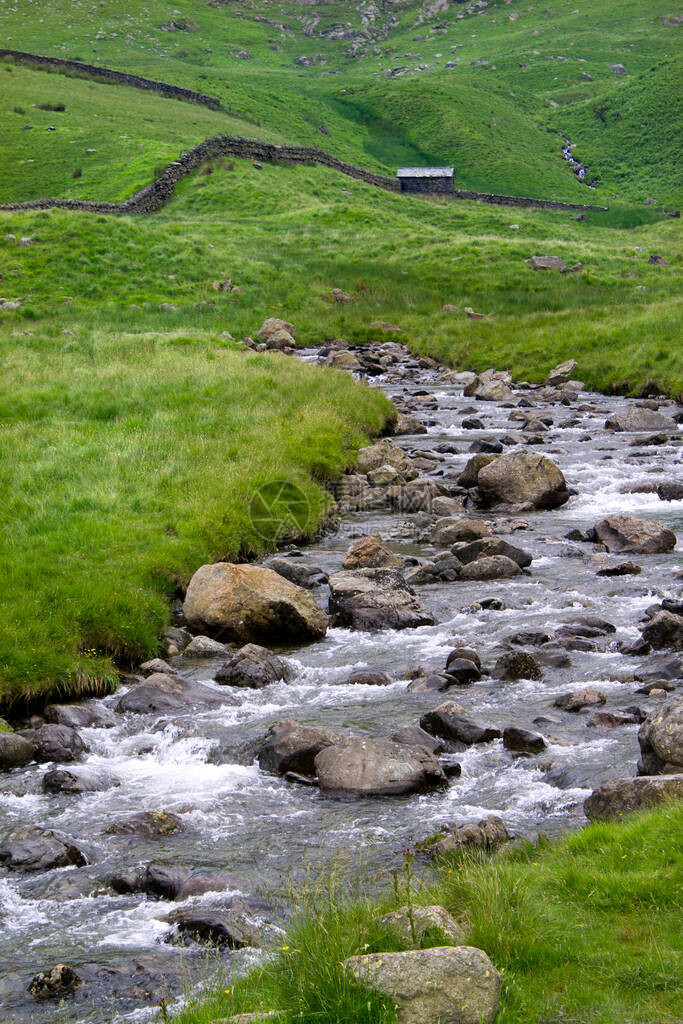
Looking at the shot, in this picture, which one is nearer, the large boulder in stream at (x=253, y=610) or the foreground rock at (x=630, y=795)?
the foreground rock at (x=630, y=795)

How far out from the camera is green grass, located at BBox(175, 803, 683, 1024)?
5.89 m

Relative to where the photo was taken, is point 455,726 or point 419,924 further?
point 455,726

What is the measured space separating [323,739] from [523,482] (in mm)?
13135

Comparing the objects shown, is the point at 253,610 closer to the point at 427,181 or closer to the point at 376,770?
the point at 376,770

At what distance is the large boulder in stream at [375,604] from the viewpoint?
15.7m

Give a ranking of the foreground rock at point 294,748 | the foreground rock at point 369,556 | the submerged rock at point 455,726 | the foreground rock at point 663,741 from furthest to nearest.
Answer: the foreground rock at point 369,556, the submerged rock at point 455,726, the foreground rock at point 294,748, the foreground rock at point 663,741

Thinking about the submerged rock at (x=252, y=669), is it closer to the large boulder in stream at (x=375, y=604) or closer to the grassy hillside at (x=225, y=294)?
the grassy hillside at (x=225, y=294)

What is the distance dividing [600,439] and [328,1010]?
84.0 feet

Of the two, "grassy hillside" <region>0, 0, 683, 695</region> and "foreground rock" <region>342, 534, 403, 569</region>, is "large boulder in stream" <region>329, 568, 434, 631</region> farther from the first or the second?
"grassy hillside" <region>0, 0, 683, 695</region>

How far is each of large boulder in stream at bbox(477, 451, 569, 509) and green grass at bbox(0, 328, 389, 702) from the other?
4070 mm

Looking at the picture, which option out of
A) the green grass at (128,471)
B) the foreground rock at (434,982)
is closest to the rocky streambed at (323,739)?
the green grass at (128,471)

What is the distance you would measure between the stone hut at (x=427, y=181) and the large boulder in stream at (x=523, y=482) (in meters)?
83.3

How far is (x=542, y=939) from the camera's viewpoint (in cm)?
667

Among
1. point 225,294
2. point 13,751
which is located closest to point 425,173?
point 225,294
